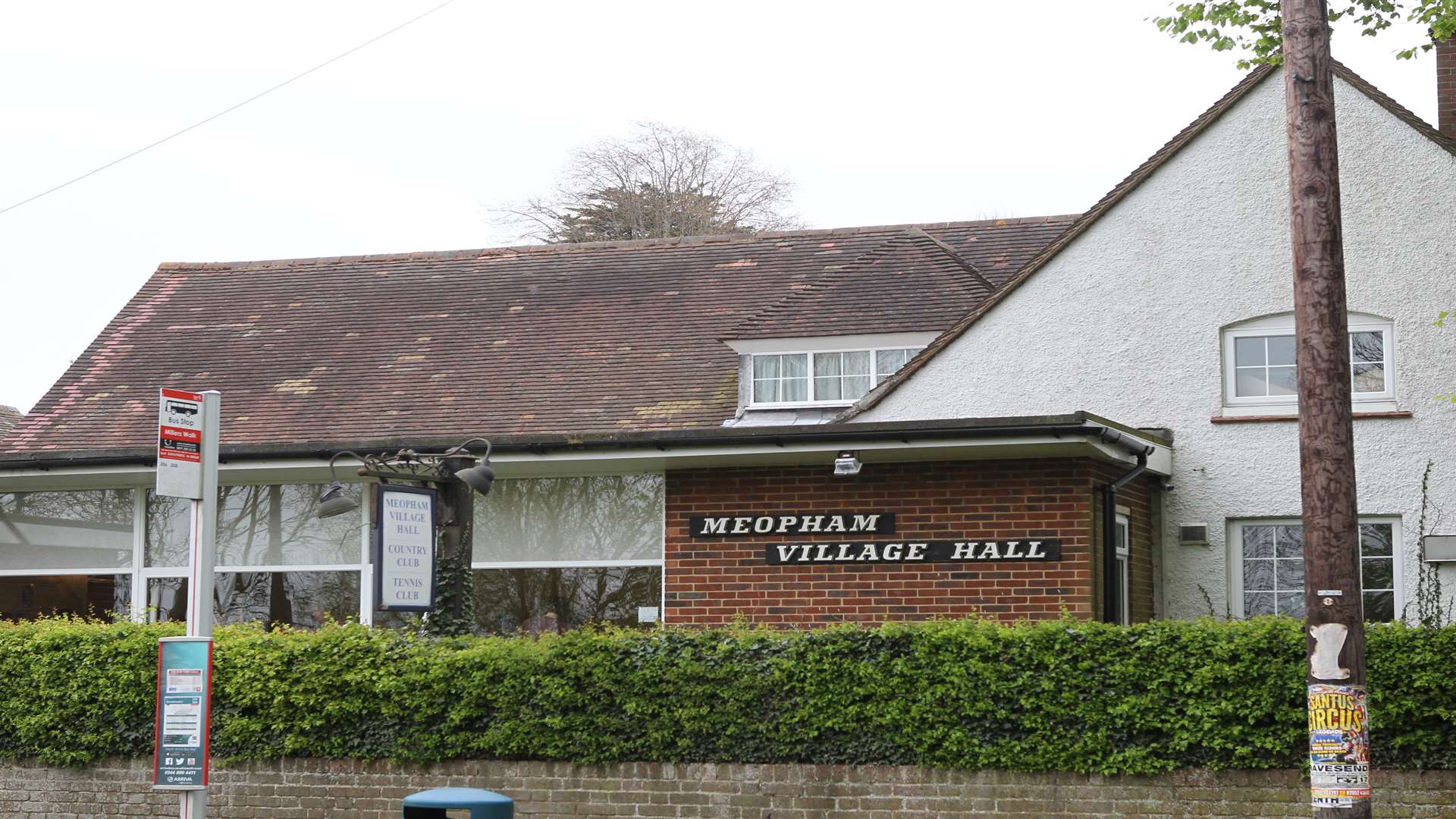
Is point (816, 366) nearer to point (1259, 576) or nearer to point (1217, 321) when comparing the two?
point (1217, 321)

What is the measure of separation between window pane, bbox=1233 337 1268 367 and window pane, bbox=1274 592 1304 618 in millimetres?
2137

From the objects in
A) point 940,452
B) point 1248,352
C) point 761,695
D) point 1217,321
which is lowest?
point 761,695

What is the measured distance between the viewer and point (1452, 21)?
13.2 metres

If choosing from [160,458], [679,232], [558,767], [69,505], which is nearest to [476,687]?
[558,767]

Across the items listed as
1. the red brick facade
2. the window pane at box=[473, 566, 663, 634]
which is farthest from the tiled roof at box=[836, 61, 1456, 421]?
the window pane at box=[473, 566, 663, 634]

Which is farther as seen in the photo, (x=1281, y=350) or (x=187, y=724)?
(x=1281, y=350)

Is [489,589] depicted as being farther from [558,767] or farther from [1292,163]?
[1292,163]

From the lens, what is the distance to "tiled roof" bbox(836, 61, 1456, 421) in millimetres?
15703

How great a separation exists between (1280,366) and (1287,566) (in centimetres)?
185

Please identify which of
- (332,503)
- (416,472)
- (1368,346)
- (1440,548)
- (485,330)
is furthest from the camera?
(485,330)

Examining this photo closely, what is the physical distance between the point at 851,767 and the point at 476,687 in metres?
2.79

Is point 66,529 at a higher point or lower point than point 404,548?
higher

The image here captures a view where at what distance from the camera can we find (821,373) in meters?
18.0

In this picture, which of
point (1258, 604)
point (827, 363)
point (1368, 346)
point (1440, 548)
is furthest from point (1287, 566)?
point (827, 363)
